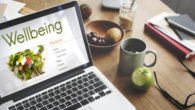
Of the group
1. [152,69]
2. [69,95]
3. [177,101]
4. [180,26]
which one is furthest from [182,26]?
[69,95]

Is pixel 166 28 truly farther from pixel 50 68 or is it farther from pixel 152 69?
pixel 50 68

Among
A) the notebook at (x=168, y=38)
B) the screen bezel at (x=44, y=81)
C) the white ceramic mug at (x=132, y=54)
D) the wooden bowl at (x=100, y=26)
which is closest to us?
the screen bezel at (x=44, y=81)

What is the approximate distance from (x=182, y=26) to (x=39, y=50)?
68cm

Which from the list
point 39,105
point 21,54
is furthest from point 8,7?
point 39,105

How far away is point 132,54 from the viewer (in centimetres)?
91

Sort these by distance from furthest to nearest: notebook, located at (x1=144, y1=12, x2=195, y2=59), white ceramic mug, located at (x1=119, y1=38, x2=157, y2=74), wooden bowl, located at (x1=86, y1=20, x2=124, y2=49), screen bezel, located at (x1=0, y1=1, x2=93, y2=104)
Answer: wooden bowl, located at (x1=86, y1=20, x2=124, y2=49)
notebook, located at (x1=144, y1=12, x2=195, y2=59)
white ceramic mug, located at (x1=119, y1=38, x2=157, y2=74)
screen bezel, located at (x1=0, y1=1, x2=93, y2=104)

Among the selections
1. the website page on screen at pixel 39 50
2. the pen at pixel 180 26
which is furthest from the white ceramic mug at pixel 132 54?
the pen at pixel 180 26

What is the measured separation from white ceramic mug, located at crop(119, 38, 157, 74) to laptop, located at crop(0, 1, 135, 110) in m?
0.10

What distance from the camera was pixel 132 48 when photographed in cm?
101

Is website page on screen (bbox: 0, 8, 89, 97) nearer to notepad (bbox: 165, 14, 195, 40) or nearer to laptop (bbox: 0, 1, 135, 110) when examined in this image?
laptop (bbox: 0, 1, 135, 110)

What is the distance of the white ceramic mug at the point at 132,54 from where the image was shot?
0.92 m

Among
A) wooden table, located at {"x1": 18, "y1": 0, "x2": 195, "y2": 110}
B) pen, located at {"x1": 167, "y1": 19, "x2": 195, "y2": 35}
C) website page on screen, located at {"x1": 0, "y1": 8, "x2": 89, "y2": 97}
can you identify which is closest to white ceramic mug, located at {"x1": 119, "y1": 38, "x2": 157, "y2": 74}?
wooden table, located at {"x1": 18, "y1": 0, "x2": 195, "y2": 110}

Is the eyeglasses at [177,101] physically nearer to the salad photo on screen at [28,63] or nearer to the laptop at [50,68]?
the laptop at [50,68]

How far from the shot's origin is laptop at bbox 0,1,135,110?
842 mm
